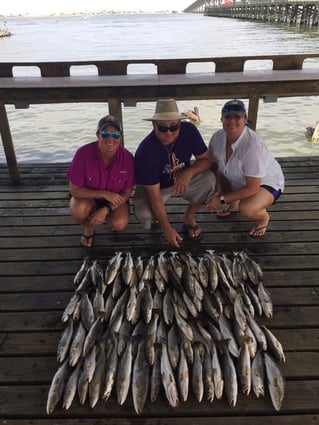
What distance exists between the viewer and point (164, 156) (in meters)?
3.57

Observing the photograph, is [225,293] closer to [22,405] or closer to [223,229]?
[223,229]

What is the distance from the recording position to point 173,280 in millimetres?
3322

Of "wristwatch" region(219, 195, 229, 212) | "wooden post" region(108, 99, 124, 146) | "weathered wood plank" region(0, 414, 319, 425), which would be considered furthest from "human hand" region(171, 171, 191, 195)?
Answer: "weathered wood plank" region(0, 414, 319, 425)

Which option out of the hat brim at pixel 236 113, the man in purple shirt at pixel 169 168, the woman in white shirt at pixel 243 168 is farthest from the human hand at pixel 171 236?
the hat brim at pixel 236 113

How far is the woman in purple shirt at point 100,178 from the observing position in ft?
11.5

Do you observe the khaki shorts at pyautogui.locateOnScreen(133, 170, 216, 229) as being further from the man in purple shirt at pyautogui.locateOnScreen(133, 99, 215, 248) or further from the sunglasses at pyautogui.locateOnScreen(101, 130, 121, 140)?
the sunglasses at pyautogui.locateOnScreen(101, 130, 121, 140)

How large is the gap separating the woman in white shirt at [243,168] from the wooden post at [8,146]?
2.92 metres

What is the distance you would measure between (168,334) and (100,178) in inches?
64.1

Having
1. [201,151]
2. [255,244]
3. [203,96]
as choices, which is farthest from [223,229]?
[203,96]

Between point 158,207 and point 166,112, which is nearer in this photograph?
point 166,112

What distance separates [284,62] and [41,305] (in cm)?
531

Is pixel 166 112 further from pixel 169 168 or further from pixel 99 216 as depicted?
pixel 99 216

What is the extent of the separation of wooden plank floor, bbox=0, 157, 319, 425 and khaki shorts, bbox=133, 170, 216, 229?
12.9 inches

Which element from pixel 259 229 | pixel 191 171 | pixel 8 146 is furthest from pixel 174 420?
pixel 8 146
